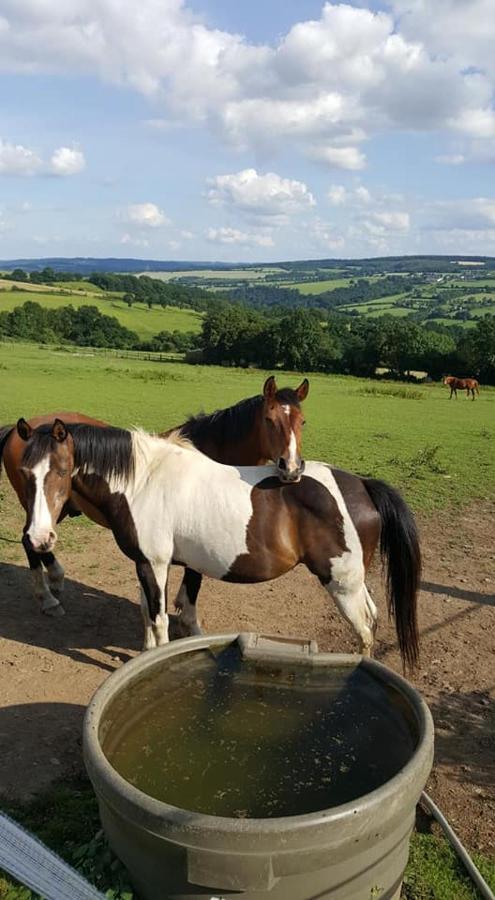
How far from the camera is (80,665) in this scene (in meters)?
4.82

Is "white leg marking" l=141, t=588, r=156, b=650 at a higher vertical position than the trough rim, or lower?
lower

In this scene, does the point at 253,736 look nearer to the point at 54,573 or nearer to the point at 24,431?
the point at 24,431

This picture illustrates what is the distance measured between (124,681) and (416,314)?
11410 cm

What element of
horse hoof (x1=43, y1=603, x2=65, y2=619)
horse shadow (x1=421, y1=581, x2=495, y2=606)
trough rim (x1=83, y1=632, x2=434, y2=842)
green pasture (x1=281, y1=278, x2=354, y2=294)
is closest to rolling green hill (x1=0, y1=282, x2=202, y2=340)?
horse shadow (x1=421, y1=581, x2=495, y2=606)

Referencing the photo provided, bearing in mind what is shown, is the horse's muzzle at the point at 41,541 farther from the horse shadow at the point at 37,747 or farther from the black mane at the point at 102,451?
the horse shadow at the point at 37,747

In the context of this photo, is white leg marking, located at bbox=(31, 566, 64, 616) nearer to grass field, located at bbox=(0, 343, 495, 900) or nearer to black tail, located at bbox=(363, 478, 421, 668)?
grass field, located at bbox=(0, 343, 495, 900)

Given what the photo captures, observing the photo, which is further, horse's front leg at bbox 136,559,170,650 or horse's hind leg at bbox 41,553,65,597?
horse's hind leg at bbox 41,553,65,597

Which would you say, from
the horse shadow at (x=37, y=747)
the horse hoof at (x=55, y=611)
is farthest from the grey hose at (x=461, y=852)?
the horse hoof at (x=55, y=611)

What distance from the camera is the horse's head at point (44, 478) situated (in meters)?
3.89

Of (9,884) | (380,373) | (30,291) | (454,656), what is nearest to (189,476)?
(9,884)

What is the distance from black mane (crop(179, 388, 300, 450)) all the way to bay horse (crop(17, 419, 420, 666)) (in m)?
1.22

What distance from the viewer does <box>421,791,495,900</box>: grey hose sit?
2775 mm

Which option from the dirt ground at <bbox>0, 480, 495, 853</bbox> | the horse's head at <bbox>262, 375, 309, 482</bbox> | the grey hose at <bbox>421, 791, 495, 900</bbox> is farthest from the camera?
the horse's head at <bbox>262, 375, 309, 482</bbox>

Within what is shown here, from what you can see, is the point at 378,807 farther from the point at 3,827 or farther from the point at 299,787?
the point at 3,827
